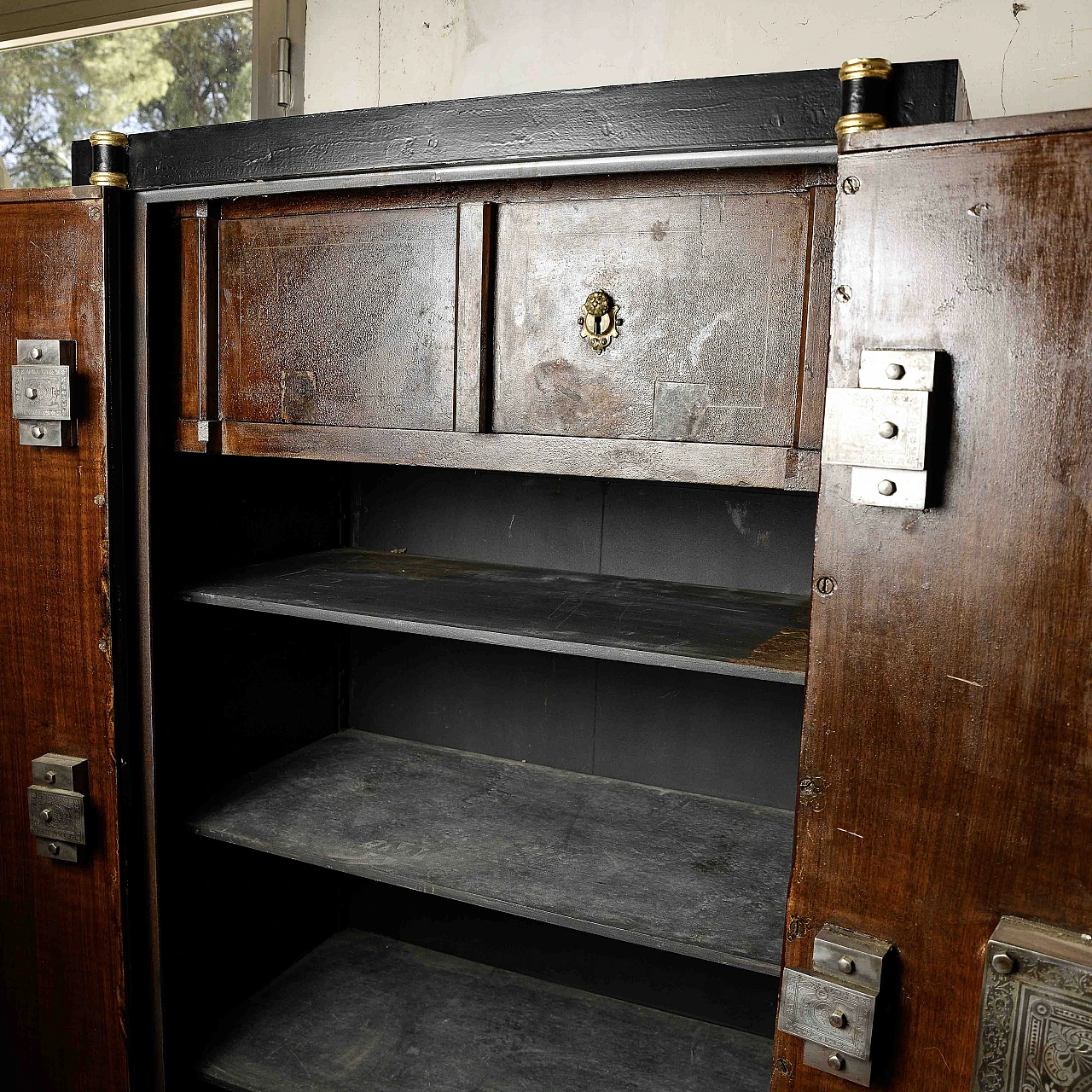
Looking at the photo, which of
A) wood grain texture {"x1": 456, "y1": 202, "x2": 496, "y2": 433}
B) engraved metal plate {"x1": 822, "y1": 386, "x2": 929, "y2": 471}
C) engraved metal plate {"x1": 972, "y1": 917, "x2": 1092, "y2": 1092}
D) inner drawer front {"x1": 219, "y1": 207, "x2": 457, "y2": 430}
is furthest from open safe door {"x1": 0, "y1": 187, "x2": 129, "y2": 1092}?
engraved metal plate {"x1": 972, "y1": 917, "x2": 1092, "y2": 1092}

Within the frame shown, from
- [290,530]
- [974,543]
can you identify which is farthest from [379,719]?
[974,543]

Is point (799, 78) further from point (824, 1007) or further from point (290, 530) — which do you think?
point (290, 530)

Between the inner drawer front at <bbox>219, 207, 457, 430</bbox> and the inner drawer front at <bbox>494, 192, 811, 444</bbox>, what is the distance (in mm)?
110

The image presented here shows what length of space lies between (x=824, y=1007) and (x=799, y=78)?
1.14 m

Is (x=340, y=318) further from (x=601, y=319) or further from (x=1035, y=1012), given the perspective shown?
(x=1035, y=1012)

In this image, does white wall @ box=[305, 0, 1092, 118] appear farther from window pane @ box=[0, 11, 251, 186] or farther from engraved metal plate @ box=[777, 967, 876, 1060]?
engraved metal plate @ box=[777, 967, 876, 1060]

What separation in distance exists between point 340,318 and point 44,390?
52 centimetres

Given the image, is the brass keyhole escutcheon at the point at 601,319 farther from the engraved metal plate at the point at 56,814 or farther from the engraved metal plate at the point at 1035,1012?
the engraved metal plate at the point at 56,814

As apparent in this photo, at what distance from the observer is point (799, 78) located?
1.18m

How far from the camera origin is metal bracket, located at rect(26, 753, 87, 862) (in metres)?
1.74

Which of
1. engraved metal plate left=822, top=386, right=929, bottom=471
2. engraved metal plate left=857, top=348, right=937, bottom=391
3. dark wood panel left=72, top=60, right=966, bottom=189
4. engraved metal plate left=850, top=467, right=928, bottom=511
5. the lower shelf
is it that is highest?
dark wood panel left=72, top=60, right=966, bottom=189

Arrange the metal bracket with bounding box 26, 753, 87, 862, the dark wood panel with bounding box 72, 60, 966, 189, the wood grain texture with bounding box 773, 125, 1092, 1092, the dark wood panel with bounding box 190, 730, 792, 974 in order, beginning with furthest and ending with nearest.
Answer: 1. the metal bracket with bounding box 26, 753, 87, 862
2. the dark wood panel with bounding box 190, 730, 792, 974
3. the dark wood panel with bounding box 72, 60, 966, 189
4. the wood grain texture with bounding box 773, 125, 1092, 1092

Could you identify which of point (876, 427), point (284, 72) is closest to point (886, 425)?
point (876, 427)

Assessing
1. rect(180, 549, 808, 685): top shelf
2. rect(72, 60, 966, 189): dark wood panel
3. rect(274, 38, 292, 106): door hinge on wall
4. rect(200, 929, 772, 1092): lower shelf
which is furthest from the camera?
rect(274, 38, 292, 106): door hinge on wall
